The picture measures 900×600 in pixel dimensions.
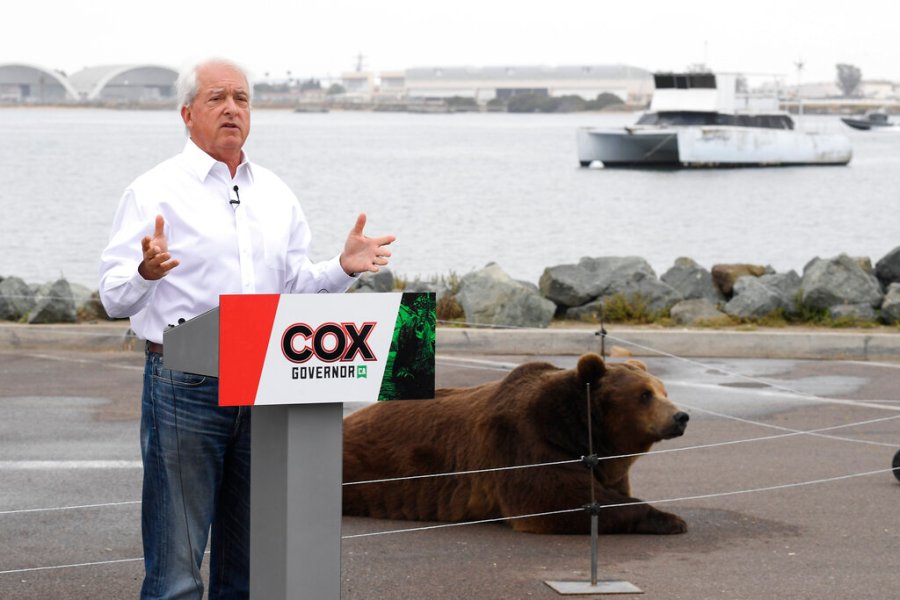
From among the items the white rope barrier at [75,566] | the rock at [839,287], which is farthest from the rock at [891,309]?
the white rope barrier at [75,566]

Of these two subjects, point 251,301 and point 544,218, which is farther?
point 544,218

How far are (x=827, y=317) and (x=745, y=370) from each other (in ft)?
9.41

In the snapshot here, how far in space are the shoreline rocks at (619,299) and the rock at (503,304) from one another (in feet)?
0.03

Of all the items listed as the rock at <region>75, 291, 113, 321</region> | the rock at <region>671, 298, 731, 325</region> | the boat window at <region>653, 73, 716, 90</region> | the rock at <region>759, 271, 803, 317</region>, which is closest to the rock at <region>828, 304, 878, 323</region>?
the rock at <region>759, 271, 803, 317</region>

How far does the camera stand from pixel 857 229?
197ft

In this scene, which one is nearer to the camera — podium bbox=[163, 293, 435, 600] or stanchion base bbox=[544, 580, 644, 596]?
podium bbox=[163, 293, 435, 600]

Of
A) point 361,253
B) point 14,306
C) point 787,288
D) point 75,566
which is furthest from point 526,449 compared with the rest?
point 787,288

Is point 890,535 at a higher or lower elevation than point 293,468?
lower

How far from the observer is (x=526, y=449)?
23.7 ft

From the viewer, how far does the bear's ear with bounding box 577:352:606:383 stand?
7098mm

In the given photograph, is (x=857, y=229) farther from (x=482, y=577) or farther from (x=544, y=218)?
(x=482, y=577)

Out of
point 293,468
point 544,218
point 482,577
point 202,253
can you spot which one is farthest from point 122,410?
point 544,218

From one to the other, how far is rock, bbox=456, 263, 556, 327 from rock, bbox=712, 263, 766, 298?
11.8 feet

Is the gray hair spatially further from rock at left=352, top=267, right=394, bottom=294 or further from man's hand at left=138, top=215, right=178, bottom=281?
rock at left=352, top=267, right=394, bottom=294
